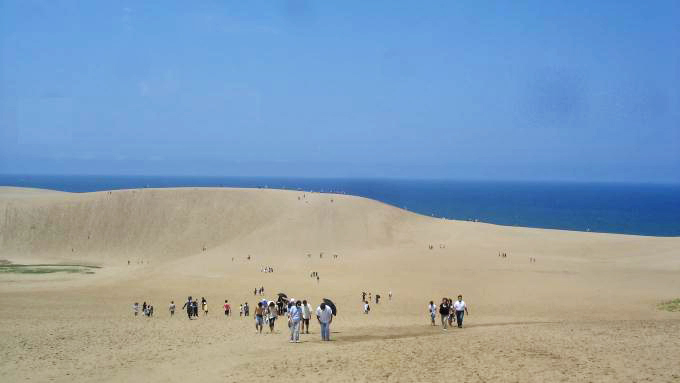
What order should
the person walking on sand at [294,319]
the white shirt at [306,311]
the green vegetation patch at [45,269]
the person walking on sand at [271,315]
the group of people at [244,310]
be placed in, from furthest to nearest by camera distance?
the green vegetation patch at [45,269] → the group of people at [244,310] → the person walking on sand at [271,315] → the white shirt at [306,311] → the person walking on sand at [294,319]

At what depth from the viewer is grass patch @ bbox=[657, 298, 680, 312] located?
2450 cm

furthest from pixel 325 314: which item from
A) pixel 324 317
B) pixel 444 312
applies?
pixel 444 312

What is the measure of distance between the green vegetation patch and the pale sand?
1844 millimetres

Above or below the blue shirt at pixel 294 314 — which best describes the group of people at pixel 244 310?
below

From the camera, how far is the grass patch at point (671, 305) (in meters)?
24.5

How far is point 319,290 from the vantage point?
108 ft

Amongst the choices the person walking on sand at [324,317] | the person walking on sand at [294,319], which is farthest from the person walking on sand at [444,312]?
the person walking on sand at [294,319]

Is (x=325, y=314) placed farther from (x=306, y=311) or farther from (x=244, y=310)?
(x=244, y=310)

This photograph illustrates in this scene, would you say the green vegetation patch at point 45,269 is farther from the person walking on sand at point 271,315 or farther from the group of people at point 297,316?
the person walking on sand at point 271,315

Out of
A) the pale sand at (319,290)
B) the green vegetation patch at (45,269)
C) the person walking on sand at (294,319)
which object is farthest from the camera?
the green vegetation patch at (45,269)

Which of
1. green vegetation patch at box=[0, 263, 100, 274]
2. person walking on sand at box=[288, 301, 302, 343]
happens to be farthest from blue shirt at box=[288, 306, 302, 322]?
green vegetation patch at box=[0, 263, 100, 274]

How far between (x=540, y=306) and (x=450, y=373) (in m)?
16.2

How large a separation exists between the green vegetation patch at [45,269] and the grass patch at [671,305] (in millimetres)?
37637

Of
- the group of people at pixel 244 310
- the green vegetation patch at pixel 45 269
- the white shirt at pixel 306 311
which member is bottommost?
the group of people at pixel 244 310
